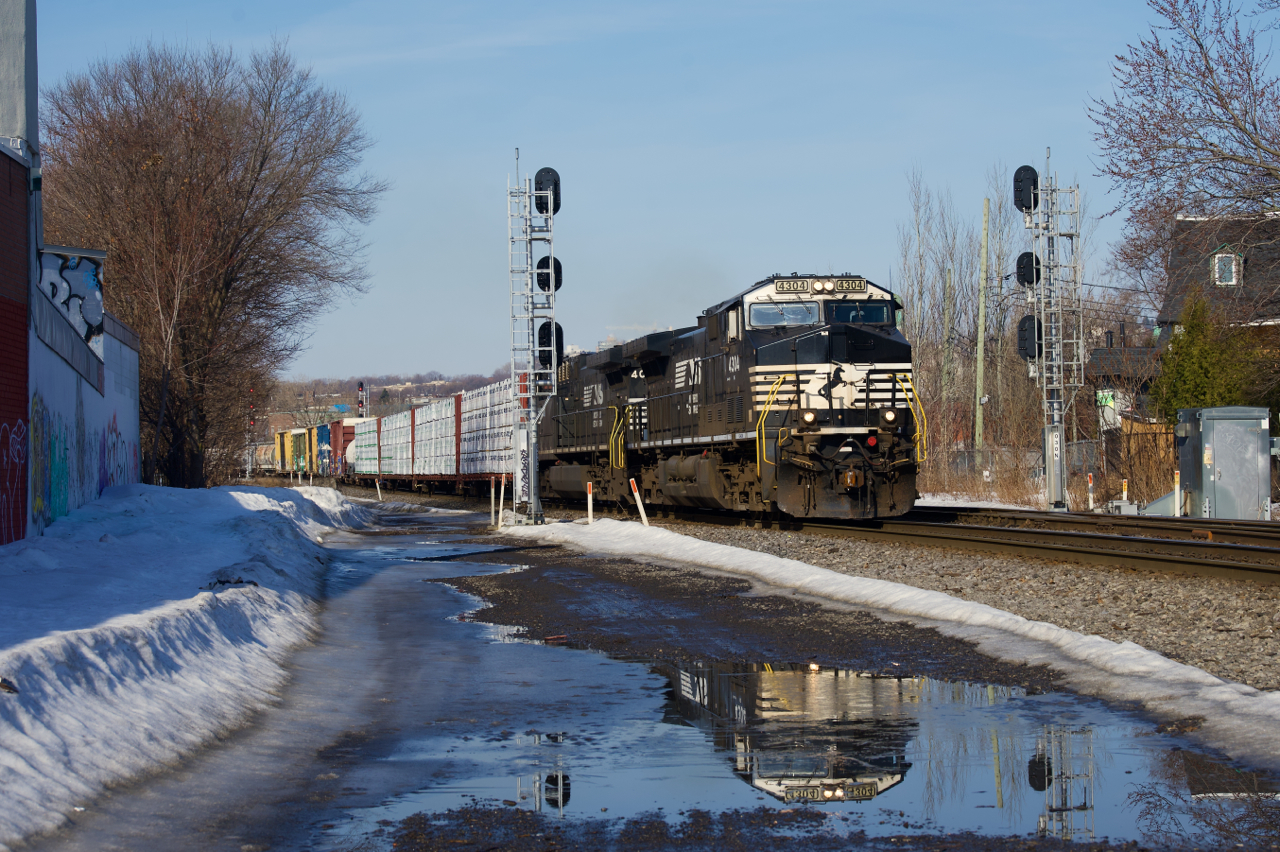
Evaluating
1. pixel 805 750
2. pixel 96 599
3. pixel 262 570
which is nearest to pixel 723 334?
pixel 262 570

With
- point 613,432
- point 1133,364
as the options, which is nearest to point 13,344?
point 613,432

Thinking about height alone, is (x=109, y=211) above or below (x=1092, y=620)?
above

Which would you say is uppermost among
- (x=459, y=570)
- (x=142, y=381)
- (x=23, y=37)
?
(x=23, y=37)

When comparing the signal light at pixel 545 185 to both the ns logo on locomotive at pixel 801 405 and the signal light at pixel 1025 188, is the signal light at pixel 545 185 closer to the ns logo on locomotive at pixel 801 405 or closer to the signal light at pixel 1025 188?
the ns logo on locomotive at pixel 801 405

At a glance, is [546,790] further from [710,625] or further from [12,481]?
[12,481]

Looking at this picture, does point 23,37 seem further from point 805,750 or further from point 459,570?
point 805,750

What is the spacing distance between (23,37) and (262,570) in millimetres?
8577

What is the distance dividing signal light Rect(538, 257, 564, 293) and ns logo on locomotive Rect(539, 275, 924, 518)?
12.5ft

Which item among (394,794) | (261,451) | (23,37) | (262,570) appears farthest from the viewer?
(261,451)

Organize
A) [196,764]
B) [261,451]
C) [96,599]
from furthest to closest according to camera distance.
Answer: [261,451]
[96,599]
[196,764]

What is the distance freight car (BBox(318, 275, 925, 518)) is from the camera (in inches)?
717

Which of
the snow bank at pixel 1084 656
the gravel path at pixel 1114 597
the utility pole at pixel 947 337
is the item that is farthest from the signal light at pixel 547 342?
the utility pole at pixel 947 337

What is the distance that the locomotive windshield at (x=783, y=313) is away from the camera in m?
19.3

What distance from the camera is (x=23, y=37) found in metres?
15.4
